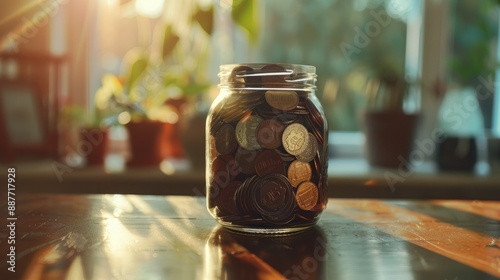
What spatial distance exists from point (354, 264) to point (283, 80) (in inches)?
9.1

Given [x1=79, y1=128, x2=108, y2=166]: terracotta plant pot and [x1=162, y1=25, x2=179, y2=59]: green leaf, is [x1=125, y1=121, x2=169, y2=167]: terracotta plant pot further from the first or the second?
[x1=162, y1=25, x2=179, y2=59]: green leaf

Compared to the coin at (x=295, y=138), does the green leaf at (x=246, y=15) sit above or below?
above

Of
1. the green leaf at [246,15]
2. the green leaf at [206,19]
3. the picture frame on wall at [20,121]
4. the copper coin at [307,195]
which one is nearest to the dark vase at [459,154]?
the green leaf at [246,15]

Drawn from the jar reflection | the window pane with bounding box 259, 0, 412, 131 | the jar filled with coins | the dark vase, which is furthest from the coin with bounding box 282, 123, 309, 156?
the window pane with bounding box 259, 0, 412, 131

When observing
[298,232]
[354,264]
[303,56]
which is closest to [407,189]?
[303,56]

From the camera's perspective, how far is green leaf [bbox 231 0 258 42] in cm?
150

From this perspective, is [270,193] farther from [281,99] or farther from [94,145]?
[94,145]

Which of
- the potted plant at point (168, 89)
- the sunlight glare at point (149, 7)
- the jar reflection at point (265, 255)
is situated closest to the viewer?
the jar reflection at point (265, 255)

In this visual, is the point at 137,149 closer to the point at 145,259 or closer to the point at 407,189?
the point at 407,189

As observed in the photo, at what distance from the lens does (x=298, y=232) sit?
0.64m

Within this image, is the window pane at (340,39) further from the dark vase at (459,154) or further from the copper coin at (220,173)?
the copper coin at (220,173)

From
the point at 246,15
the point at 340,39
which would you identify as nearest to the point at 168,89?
the point at 246,15

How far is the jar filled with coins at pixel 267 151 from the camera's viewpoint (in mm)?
585

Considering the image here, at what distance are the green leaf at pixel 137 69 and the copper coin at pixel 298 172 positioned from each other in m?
1.09
